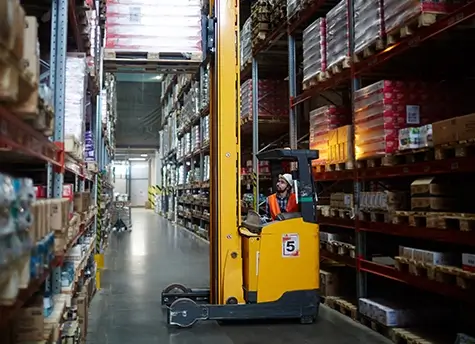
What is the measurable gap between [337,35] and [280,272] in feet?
9.90

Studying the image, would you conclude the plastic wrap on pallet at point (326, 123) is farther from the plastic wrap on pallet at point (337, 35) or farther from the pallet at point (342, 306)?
the pallet at point (342, 306)

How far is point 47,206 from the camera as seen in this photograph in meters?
2.40

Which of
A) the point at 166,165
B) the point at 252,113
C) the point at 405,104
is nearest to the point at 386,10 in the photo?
the point at 405,104

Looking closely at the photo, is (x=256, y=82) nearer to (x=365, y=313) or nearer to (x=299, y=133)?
(x=299, y=133)

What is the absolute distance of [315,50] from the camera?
7348 mm

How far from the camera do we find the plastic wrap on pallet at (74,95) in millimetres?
4594

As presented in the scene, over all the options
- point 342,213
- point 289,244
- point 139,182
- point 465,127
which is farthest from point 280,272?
point 139,182

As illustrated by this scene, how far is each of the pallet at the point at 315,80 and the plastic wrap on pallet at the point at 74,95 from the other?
3.44 meters

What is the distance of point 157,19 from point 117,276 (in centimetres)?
491

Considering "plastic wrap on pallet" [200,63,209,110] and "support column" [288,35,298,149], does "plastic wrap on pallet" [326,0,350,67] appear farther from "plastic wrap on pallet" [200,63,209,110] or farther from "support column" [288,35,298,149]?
"plastic wrap on pallet" [200,63,209,110]

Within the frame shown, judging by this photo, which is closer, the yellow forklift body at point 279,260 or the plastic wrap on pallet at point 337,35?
the yellow forklift body at point 279,260

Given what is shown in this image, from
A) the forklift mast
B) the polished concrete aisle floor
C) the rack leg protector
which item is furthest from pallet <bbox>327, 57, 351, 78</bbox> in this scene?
the polished concrete aisle floor

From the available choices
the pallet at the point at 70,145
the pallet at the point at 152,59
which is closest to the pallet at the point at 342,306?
the pallet at the point at 152,59

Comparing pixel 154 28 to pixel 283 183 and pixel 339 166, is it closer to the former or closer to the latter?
pixel 283 183
